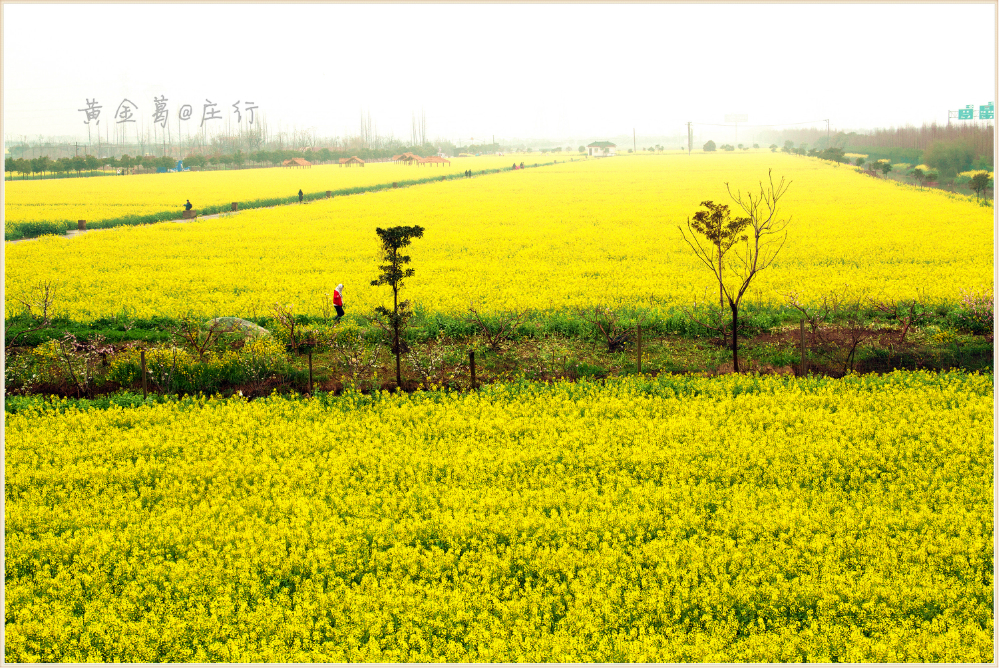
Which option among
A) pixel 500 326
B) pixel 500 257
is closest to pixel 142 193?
pixel 500 257

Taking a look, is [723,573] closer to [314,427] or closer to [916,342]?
[314,427]

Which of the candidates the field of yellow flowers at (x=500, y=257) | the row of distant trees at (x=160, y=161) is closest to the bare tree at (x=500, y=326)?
the field of yellow flowers at (x=500, y=257)

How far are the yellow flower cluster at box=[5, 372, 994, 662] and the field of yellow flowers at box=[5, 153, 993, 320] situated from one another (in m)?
8.09

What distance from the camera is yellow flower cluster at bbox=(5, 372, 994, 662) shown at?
747cm

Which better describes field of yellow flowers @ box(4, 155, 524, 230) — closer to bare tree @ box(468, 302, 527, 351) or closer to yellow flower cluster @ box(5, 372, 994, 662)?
bare tree @ box(468, 302, 527, 351)

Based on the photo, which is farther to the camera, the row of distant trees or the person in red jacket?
the row of distant trees

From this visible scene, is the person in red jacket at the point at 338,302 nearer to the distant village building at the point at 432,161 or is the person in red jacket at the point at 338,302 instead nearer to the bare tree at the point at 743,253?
the bare tree at the point at 743,253

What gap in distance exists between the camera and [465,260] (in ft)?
95.9

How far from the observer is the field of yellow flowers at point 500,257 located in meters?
22.1

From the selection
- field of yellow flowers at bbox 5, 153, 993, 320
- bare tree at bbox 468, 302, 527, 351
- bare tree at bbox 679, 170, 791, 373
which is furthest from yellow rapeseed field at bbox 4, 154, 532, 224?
bare tree at bbox 468, 302, 527, 351

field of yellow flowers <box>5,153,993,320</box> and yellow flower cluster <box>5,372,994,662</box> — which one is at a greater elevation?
field of yellow flowers <box>5,153,993,320</box>

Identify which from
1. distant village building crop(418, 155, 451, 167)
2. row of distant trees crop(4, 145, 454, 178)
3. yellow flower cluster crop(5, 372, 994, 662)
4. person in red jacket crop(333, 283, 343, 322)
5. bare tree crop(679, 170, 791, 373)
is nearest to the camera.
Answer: yellow flower cluster crop(5, 372, 994, 662)

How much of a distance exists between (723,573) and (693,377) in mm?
6639

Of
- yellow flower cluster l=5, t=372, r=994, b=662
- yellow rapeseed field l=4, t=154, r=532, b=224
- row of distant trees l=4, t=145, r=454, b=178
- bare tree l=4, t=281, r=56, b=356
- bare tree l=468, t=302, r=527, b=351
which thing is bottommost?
yellow flower cluster l=5, t=372, r=994, b=662
